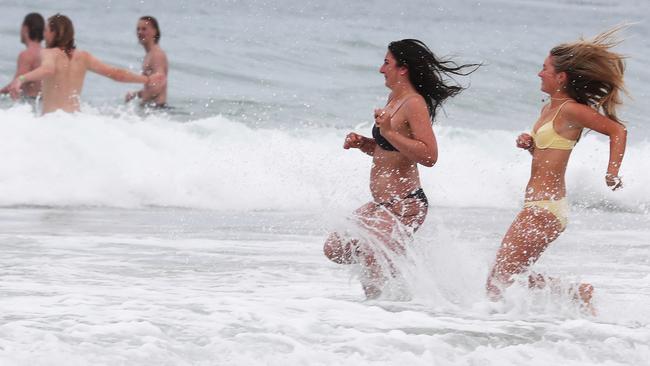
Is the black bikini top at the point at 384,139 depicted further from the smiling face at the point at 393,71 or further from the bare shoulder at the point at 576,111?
the bare shoulder at the point at 576,111

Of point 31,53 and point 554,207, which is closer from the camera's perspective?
point 554,207

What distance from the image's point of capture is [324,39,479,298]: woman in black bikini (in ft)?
19.7

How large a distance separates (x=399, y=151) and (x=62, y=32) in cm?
647

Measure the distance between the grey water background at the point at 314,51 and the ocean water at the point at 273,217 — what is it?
88 mm

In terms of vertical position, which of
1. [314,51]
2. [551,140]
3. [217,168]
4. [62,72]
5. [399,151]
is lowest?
[314,51]

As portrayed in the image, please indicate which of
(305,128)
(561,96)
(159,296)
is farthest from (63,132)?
(561,96)

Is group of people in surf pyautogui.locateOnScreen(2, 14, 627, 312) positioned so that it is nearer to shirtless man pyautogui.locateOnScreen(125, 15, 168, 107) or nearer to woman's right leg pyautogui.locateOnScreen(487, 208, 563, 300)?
woman's right leg pyautogui.locateOnScreen(487, 208, 563, 300)

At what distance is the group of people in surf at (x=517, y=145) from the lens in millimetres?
5914

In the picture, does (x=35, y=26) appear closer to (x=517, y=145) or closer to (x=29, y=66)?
(x=29, y=66)

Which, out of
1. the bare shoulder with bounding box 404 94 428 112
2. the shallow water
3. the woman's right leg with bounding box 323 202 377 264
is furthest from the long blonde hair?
the woman's right leg with bounding box 323 202 377 264

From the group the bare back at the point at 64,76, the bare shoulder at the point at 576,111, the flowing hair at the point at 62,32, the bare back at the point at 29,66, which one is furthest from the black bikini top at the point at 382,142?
the bare back at the point at 29,66

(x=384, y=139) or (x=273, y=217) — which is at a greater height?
(x=384, y=139)

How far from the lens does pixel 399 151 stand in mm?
6000

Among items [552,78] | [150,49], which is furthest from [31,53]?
[552,78]
